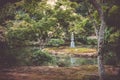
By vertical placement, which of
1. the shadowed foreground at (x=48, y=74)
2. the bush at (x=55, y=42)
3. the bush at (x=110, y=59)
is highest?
the bush at (x=55, y=42)

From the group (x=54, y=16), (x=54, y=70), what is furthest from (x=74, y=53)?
(x=54, y=70)

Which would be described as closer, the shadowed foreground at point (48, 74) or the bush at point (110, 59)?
the shadowed foreground at point (48, 74)

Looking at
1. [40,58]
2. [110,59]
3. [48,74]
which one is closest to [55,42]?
[40,58]

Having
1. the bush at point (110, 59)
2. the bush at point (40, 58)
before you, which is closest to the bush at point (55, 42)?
the bush at point (40, 58)

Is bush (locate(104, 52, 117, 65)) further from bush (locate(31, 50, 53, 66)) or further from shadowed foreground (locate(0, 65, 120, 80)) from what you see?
bush (locate(31, 50, 53, 66))

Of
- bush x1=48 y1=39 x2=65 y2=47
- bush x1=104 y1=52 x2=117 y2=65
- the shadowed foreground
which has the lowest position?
the shadowed foreground

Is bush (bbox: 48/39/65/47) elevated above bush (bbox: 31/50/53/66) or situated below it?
above

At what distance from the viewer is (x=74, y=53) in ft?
131

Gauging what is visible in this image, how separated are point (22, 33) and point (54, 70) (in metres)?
7.59

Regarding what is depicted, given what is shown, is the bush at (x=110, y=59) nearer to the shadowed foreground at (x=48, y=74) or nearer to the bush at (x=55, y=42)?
the shadowed foreground at (x=48, y=74)

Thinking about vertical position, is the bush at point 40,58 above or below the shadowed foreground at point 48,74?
above

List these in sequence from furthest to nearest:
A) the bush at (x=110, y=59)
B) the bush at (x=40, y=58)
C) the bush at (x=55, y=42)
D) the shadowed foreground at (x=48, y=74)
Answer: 1. the bush at (x=55, y=42)
2. the bush at (x=40, y=58)
3. the bush at (x=110, y=59)
4. the shadowed foreground at (x=48, y=74)

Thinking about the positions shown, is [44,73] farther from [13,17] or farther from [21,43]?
[13,17]

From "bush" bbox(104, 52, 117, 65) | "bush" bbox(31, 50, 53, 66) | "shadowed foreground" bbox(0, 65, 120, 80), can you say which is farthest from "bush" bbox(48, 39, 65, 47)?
"shadowed foreground" bbox(0, 65, 120, 80)
